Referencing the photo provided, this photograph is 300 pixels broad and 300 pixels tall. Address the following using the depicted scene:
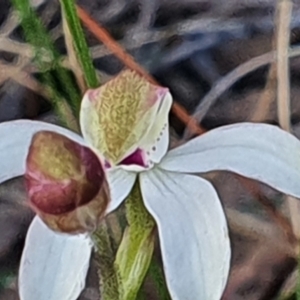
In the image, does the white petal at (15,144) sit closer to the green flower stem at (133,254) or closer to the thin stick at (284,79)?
the green flower stem at (133,254)

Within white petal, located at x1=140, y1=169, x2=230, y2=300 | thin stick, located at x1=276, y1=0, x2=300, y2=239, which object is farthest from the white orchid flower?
thin stick, located at x1=276, y1=0, x2=300, y2=239

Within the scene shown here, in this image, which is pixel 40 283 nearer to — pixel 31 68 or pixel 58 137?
pixel 58 137

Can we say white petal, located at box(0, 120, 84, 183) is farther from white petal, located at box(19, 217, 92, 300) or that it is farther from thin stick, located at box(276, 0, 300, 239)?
thin stick, located at box(276, 0, 300, 239)

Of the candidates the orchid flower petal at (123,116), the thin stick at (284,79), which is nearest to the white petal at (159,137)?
the orchid flower petal at (123,116)

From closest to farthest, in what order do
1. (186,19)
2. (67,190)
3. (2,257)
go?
1. (67,190)
2. (2,257)
3. (186,19)

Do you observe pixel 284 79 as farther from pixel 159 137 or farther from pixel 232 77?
pixel 159 137

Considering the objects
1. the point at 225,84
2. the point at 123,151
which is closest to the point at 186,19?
the point at 225,84
